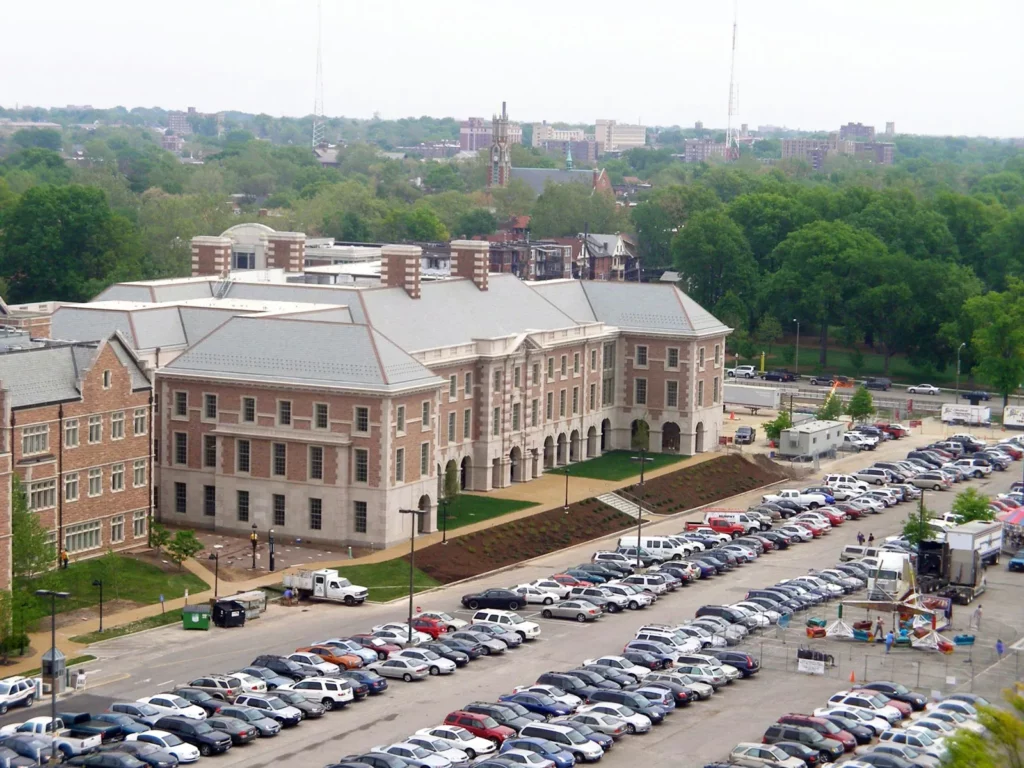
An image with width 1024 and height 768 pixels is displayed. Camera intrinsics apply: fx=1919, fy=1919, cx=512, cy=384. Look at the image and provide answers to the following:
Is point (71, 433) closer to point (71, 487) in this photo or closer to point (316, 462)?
point (71, 487)

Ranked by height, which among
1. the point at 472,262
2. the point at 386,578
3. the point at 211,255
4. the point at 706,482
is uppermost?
the point at 472,262

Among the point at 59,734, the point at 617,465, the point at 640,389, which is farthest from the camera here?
the point at 640,389

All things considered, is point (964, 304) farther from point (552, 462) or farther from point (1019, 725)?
point (1019, 725)

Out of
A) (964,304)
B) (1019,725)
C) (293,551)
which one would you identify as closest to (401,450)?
(293,551)

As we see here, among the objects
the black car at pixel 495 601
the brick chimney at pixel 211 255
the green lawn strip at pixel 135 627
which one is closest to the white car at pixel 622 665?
the black car at pixel 495 601

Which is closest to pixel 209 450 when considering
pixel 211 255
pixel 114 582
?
pixel 114 582

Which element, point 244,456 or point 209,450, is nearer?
point 244,456

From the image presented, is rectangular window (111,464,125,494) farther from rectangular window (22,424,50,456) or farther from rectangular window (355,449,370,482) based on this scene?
rectangular window (355,449,370,482)
